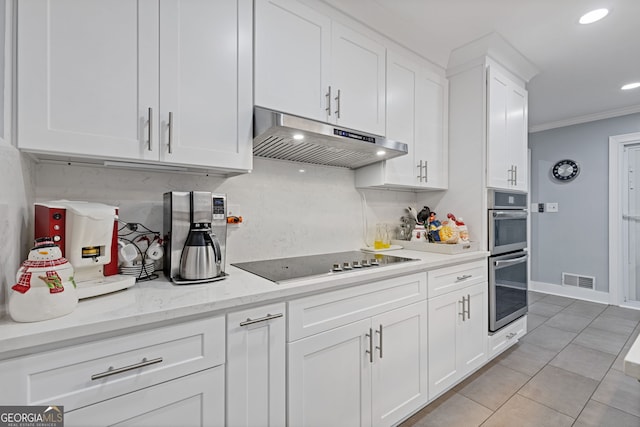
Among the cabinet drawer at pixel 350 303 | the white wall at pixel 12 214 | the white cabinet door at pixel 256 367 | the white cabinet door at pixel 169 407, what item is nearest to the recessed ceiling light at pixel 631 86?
the cabinet drawer at pixel 350 303

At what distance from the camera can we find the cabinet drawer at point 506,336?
2.26 meters

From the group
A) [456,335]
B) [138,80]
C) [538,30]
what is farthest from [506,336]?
[138,80]

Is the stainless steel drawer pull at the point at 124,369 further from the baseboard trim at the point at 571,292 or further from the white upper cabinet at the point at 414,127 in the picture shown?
the baseboard trim at the point at 571,292

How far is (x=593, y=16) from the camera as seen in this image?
1881 mm

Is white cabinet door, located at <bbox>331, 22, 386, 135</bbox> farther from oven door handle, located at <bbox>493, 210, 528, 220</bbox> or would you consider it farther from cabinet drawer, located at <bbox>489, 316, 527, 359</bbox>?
cabinet drawer, located at <bbox>489, 316, 527, 359</bbox>

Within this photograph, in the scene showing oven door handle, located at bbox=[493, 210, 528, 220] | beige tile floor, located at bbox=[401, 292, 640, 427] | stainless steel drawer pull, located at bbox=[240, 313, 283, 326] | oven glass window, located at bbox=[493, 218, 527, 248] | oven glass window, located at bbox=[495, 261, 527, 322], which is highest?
oven door handle, located at bbox=[493, 210, 528, 220]

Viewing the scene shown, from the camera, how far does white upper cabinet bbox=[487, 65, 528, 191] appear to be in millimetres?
2246

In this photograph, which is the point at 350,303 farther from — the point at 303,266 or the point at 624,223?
the point at 624,223

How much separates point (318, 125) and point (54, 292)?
1173 mm

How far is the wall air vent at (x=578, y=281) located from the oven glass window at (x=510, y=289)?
2.09m

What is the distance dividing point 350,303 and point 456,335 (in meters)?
1.03

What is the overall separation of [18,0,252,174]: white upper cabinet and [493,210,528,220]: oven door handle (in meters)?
1.97

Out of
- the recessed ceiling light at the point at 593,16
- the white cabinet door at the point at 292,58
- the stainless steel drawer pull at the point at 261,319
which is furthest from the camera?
the recessed ceiling light at the point at 593,16

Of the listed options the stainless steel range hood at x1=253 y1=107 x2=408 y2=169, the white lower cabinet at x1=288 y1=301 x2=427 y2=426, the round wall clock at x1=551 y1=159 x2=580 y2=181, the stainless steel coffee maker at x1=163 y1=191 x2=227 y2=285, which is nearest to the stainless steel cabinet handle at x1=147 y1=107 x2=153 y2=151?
the stainless steel coffee maker at x1=163 y1=191 x2=227 y2=285
